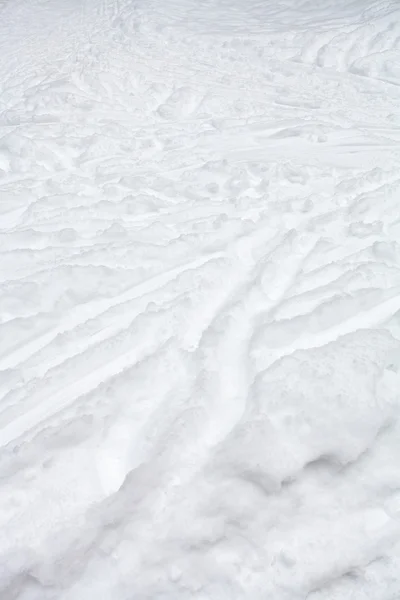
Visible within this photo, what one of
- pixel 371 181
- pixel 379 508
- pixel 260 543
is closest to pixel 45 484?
pixel 260 543

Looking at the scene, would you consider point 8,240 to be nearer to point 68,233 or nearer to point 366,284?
point 68,233

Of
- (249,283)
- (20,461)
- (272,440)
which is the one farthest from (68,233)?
(272,440)

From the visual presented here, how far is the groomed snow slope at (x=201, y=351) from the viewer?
4.21 ft

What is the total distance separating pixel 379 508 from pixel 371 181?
5.60 feet

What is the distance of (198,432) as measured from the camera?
152cm

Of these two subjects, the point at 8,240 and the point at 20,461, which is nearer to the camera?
the point at 20,461

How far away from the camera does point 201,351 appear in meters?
1.75

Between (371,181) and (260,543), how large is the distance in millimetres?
1861

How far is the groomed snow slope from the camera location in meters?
1.28

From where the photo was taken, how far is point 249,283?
2064 millimetres

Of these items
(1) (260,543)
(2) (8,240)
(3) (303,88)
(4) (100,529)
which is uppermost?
(2) (8,240)

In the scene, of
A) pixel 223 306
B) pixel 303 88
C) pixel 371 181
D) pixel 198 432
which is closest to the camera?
pixel 198 432

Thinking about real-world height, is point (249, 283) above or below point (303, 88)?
above

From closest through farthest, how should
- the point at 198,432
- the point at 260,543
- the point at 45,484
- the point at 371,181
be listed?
the point at 260,543
the point at 45,484
the point at 198,432
the point at 371,181
